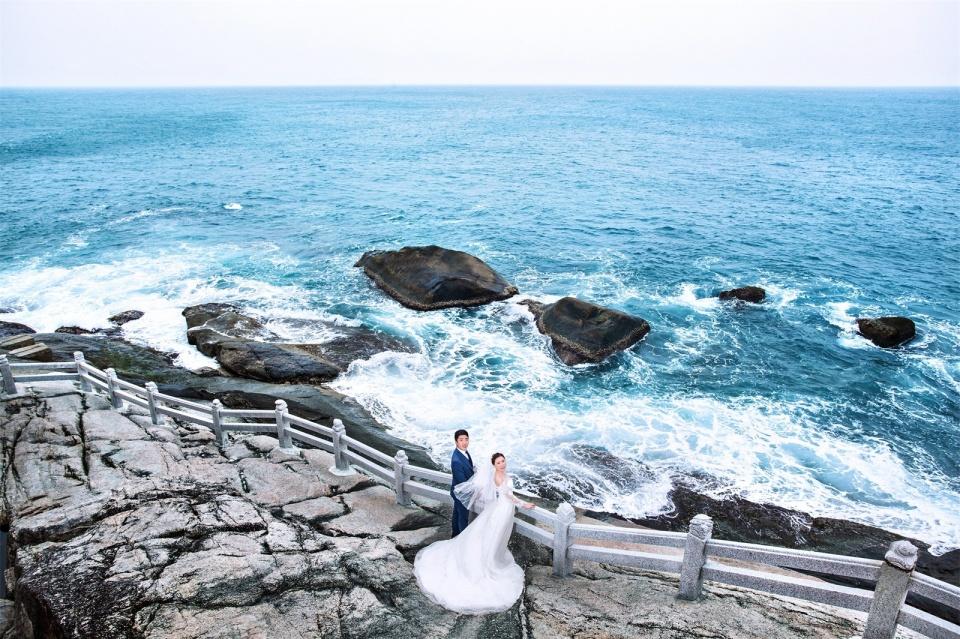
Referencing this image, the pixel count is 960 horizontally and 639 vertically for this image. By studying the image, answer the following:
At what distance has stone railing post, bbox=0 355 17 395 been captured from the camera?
15367 mm

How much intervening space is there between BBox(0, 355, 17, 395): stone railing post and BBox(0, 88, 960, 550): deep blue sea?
8452 mm

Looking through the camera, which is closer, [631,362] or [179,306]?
[631,362]

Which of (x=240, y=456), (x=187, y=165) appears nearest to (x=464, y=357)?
(x=240, y=456)

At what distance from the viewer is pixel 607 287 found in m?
34.1

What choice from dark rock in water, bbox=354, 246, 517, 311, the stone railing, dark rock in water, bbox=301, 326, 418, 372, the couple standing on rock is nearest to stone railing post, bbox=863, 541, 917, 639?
the stone railing

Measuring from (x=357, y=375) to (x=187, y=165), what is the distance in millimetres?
63214

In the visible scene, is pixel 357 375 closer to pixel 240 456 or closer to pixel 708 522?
pixel 240 456

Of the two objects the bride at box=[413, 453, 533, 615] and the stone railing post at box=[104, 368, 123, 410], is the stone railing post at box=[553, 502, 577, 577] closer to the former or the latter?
the bride at box=[413, 453, 533, 615]

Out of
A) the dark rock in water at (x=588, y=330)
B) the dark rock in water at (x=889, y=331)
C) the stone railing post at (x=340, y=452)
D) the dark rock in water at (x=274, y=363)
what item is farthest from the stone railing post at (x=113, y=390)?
the dark rock in water at (x=889, y=331)

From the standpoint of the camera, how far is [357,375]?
23531 mm

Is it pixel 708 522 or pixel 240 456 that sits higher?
pixel 708 522

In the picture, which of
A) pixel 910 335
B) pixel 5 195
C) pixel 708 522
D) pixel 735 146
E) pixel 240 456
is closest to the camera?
pixel 708 522

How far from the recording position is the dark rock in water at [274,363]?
890 inches

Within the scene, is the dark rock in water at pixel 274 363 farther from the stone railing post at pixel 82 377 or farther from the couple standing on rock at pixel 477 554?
the couple standing on rock at pixel 477 554
